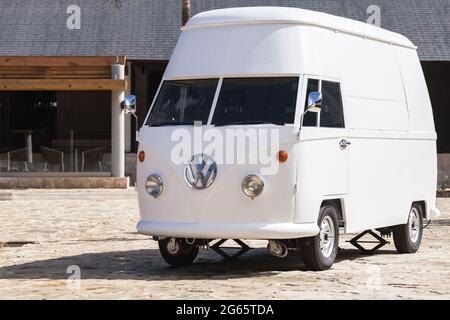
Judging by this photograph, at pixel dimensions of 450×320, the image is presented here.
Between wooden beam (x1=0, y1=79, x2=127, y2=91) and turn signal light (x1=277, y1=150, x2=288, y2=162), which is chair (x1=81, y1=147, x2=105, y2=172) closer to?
wooden beam (x1=0, y1=79, x2=127, y2=91)

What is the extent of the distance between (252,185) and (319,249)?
3.87 ft

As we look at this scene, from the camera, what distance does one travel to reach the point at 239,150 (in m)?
11.8

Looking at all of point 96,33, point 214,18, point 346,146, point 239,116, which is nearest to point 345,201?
point 346,146

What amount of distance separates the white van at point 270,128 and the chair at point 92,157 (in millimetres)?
16529

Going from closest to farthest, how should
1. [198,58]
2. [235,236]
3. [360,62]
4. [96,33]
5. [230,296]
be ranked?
[230,296] < [235,236] < [198,58] < [360,62] < [96,33]

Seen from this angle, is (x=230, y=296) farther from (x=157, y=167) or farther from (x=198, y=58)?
(x=198, y=58)

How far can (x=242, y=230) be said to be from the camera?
11719 mm

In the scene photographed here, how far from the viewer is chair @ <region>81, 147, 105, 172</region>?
29484mm

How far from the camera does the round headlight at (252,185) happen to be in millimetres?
11734

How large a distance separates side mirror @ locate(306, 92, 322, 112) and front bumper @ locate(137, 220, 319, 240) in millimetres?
1256

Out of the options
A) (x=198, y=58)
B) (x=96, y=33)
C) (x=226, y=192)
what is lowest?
(x=226, y=192)

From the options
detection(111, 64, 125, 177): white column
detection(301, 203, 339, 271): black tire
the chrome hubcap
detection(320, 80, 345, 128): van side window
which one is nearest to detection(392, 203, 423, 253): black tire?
detection(301, 203, 339, 271): black tire

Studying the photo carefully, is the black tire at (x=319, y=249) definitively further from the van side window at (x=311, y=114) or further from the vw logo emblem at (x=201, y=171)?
the vw logo emblem at (x=201, y=171)

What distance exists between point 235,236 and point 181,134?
50.9 inches
